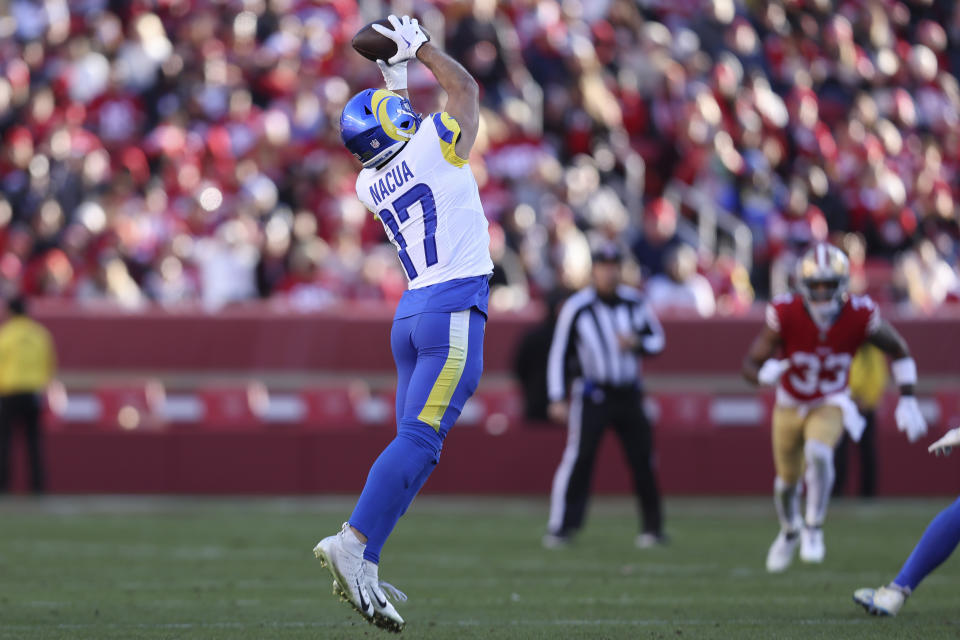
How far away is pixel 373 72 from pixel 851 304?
11.1 metres

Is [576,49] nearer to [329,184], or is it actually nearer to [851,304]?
[329,184]

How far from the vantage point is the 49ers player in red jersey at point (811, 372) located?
31.1ft

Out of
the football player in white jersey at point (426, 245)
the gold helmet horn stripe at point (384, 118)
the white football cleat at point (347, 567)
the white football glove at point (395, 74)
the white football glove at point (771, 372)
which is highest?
the white football glove at point (395, 74)

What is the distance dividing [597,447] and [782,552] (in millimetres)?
2283

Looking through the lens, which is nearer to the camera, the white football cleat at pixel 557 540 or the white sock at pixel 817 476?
the white sock at pixel 817 476

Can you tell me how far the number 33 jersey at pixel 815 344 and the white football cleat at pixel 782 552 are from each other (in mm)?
852

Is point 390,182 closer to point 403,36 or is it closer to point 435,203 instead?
point 435,203

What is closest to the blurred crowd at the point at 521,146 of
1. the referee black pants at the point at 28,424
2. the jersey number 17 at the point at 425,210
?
the referee black pants at the point at 28,424

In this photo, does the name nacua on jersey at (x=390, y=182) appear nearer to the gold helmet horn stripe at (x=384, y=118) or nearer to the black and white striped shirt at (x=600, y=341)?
the gold helmet horn stripe at (x=384, y=118)

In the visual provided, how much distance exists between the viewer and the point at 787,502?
9.97 meters

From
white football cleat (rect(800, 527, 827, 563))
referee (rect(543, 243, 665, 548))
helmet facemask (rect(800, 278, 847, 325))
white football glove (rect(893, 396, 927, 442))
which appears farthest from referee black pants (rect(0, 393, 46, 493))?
white football glove (rect(893, 396, 927, 442))

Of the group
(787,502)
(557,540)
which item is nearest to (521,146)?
(557,540)

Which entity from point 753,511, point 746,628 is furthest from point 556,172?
point 746,628

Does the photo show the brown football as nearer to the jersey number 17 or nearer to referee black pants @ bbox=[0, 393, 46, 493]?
the jersey number 17
